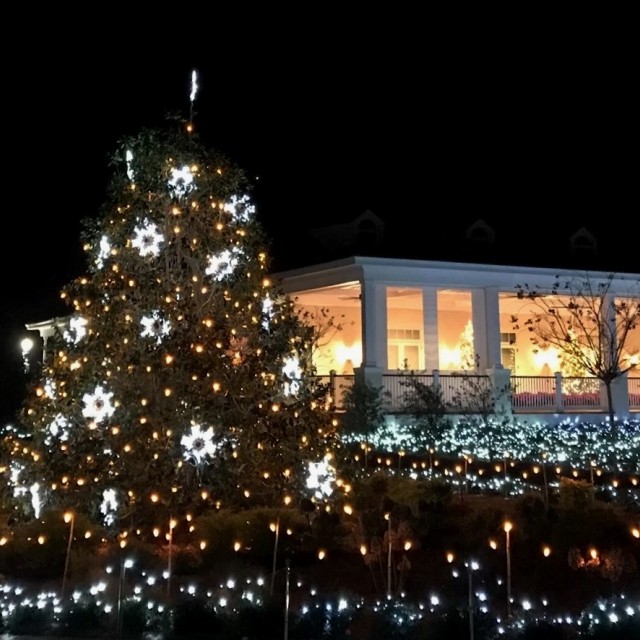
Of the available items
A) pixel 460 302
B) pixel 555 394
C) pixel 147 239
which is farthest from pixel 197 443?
pixel 460 302

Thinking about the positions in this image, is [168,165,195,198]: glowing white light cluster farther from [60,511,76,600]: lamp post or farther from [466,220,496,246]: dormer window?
[466,220,496,246]: dormer window

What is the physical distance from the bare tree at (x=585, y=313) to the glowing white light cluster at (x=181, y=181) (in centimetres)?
1225

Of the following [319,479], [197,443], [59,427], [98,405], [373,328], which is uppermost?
[373,328]

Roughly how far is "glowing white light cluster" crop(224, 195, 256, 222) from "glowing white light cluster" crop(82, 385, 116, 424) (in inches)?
99.4

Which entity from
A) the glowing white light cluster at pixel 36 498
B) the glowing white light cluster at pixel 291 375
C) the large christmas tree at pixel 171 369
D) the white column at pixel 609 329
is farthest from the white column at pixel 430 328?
the glowing white light cluster at pixel 36 498

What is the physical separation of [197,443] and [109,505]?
1.15 m

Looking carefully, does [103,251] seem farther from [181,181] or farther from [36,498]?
[36,498]

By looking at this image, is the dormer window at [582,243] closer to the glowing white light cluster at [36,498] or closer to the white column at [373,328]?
the white column at [373,328]

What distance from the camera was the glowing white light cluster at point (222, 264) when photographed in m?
10.1

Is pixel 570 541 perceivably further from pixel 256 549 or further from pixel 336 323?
pixel 336 323

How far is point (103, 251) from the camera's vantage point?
1017 cm

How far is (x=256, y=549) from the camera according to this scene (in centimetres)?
838

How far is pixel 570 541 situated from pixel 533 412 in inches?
562

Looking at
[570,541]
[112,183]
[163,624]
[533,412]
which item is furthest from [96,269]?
[533,412]
